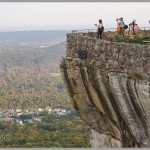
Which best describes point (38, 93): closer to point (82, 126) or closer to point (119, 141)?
point (82, 126)

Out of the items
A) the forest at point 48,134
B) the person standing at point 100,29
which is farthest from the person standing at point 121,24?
the forest at point 48,134

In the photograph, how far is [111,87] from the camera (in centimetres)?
1574

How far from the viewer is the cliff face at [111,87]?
49.3 ft

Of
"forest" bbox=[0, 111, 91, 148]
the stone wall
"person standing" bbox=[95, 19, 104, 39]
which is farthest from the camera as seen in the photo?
"forest" bbox=[0, 111, 91, 148]

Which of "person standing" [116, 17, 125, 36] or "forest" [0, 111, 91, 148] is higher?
"person standing" [116, 17, 125, 36]

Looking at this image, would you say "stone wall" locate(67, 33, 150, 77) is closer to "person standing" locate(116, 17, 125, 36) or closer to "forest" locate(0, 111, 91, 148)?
"person standing" locate(116, 17, 125, 36)

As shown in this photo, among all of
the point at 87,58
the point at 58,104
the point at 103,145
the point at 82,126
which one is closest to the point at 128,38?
the point at 87,58

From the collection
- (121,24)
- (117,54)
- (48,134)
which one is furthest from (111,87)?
(48,134)

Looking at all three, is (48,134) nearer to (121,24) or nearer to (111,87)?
(121,24)

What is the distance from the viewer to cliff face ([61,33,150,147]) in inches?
591

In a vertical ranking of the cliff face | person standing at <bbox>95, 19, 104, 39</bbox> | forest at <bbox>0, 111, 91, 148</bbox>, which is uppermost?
person standing at <bbox>95, 19, 104, 39</bbox>

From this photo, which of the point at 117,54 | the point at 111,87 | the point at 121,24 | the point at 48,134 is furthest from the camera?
the point at 48,134

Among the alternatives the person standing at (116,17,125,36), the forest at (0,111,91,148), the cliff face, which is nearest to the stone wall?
the cliff face

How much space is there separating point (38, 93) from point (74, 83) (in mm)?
152358
